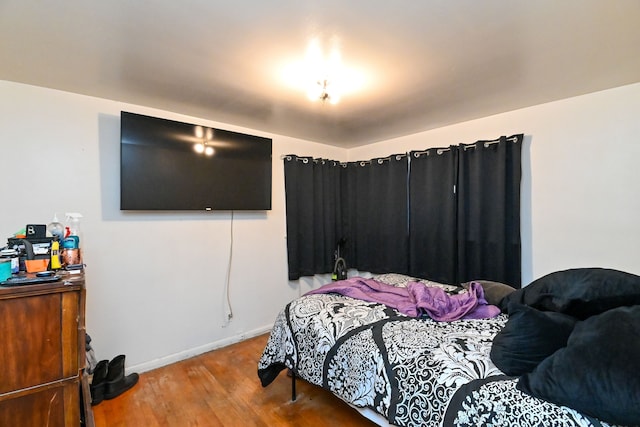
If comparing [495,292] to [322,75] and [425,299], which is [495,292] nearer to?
[425,299]

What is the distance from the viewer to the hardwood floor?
6.89 feet

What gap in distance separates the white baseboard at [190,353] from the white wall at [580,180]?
118 inches

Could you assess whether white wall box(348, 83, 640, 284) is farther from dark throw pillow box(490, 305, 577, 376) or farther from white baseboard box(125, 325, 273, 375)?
white baseboard box(125, 325, 273, 375)

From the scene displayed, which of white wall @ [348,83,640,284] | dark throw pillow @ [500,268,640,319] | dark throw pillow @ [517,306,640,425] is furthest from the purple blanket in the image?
white wall @ [348,83,640,284]

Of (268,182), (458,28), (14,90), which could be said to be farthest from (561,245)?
(14,90)

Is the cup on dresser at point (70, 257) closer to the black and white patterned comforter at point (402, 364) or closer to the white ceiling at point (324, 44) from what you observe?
the white ceiling at point (324, 44)

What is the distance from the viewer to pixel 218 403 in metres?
2.29

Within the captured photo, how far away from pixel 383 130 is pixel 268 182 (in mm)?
1539

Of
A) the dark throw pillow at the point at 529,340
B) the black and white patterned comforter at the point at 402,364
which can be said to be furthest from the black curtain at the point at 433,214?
the dark throw pillow at the point at 529,340

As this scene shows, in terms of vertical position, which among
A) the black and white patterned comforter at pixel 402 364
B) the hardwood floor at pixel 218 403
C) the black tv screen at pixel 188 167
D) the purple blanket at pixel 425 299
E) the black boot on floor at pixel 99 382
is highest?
the black tv screen at pixel 188 167

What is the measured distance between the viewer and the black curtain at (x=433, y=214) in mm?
3336

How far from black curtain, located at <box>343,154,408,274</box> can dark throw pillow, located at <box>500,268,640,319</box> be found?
6.75 ft

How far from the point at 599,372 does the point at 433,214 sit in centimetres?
253

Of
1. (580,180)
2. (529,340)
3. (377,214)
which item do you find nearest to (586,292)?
(529,340)
